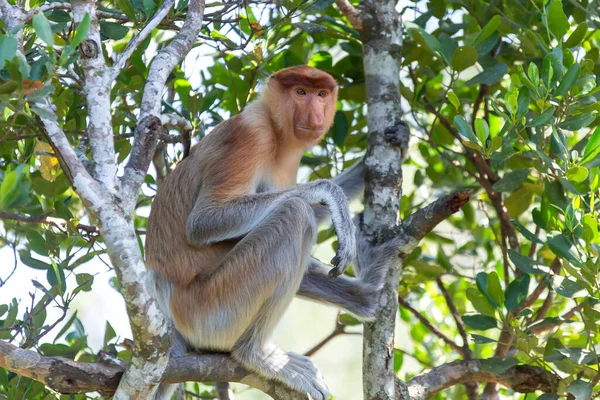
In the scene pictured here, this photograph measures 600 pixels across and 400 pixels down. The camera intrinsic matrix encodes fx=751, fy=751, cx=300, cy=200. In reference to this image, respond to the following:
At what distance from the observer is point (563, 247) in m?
3.30

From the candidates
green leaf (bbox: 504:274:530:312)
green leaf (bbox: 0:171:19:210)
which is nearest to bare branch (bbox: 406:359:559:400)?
green leaf (bbox: 504:274:530:312)

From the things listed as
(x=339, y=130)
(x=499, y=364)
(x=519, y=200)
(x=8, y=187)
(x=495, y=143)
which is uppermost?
(x=339, y=130)

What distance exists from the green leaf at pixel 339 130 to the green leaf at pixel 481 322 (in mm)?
1456

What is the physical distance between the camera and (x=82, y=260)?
3705 mm

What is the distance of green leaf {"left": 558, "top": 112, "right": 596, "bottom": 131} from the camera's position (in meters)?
3.34

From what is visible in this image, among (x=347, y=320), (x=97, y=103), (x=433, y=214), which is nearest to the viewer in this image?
(x=97, y=103)

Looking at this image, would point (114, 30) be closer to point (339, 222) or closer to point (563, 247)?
point (339, 222)

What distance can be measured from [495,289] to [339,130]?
1.50 metres

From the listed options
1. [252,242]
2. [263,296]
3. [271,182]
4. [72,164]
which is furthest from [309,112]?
[72,164]

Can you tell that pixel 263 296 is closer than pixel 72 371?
No

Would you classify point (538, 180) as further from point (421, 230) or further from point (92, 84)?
point (92, 84)

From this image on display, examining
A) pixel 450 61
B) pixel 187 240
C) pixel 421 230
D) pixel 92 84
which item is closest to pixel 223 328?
pixel 187 240

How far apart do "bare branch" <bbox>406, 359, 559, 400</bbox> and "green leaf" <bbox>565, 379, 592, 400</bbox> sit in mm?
381

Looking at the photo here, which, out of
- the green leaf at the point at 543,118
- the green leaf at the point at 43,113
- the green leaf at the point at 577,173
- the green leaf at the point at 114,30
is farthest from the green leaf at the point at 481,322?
the green leaf at the point at 43,113
